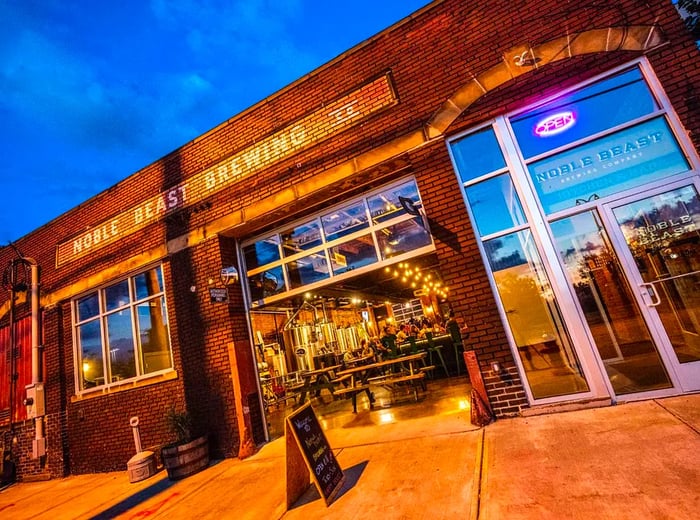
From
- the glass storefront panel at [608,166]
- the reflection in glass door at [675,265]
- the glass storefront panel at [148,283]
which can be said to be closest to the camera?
the reflection in glass door at [675,265]

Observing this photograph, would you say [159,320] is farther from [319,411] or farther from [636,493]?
[636,493]

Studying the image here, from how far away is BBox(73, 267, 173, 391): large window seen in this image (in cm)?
770

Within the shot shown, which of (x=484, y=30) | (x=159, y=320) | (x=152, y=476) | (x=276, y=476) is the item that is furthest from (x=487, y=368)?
(x=159, y=320)

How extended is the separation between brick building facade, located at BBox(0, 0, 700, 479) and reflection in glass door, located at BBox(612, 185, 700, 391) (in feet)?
1.14

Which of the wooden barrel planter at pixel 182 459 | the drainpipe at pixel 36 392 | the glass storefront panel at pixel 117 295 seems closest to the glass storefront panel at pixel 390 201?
the wooden barrel planter at pixel 182 459

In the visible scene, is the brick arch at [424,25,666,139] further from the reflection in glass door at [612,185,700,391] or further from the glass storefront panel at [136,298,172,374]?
the glass storefront panel at [136,298,172,374]

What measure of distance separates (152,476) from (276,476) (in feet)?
10.9

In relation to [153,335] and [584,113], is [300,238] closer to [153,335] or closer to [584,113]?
[153,335]

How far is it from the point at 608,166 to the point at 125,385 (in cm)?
992

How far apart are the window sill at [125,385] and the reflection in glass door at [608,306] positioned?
7.36 metres

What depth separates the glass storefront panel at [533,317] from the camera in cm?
464

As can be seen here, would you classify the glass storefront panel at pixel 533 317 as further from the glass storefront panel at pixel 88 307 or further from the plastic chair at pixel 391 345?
the glass storefront panel at pixel 88 307

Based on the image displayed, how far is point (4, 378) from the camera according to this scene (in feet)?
32.1

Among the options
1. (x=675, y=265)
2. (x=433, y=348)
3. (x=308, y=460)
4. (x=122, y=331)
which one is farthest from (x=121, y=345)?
(x=675, y=265)
